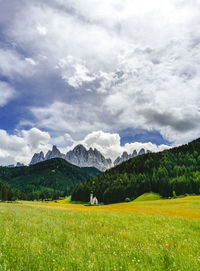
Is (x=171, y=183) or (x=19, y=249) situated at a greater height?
(x=171, y=183)

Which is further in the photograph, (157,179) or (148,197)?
(157,179)

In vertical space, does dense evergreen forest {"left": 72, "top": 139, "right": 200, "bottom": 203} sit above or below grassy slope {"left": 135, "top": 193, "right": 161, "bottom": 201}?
above

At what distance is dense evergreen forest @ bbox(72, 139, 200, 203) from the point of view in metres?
102

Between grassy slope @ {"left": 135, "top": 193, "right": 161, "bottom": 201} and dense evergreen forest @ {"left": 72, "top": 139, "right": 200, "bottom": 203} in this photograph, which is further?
grassy slope @ {"left": 135, "top": 193, "right": 161, "bottom": 201}

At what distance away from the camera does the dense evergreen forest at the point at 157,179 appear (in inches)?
4021

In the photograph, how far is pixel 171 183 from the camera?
103 meters

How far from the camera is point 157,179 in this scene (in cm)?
11306

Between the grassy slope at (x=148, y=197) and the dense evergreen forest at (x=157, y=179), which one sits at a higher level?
the dense evergreen forest at (x=157, y=179)

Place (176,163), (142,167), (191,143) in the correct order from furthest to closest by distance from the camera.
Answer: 1. (191,143)
2. (142,167)
3. (176,163)

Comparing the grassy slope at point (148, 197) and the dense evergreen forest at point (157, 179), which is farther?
the grassy slope at point (148, 197)

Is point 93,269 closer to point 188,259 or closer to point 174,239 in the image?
point 188,259

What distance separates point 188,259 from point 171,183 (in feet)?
355

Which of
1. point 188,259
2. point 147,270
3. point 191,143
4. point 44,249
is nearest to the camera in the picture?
point 147,270

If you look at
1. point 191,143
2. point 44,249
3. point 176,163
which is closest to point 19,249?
point 44,249
